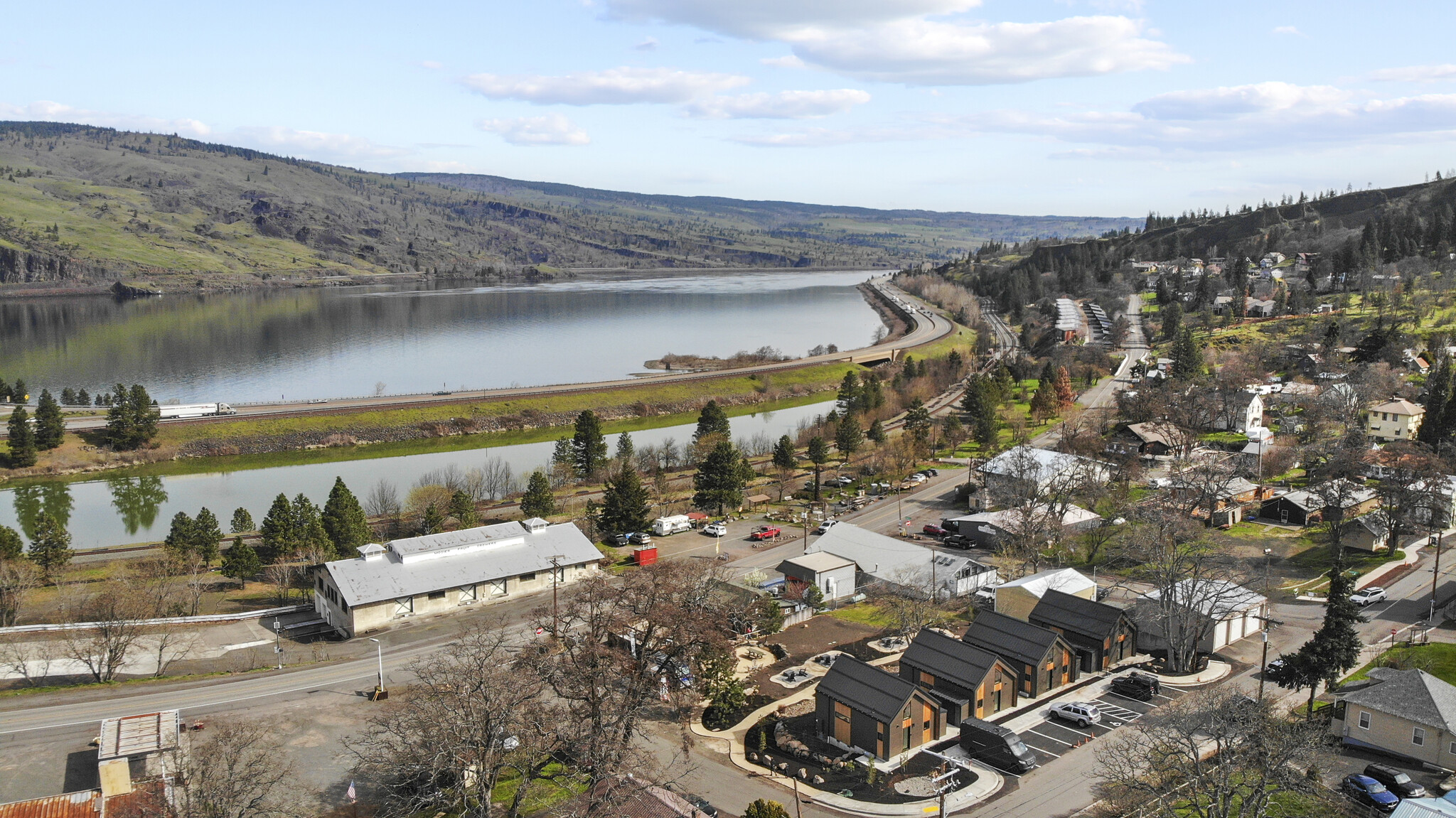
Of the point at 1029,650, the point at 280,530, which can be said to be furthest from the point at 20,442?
the point at 1029,650

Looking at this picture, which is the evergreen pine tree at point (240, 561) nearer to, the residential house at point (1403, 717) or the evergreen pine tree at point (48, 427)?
the evergreen pine tree at point (48, 427)

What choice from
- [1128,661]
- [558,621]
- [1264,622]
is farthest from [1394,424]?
[558,621]

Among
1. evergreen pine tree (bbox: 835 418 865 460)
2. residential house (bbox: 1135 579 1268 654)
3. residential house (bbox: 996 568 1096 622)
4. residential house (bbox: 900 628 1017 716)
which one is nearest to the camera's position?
residential house (bbox: 900 628 1017 716)

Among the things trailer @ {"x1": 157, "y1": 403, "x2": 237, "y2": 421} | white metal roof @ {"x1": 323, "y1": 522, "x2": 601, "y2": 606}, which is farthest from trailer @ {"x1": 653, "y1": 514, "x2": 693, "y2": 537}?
trailer @ {"x1": 157, "y1": 403, "x2": 237, "y2": 421}

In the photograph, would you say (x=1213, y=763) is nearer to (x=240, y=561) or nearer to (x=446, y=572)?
(x=446, y=572)

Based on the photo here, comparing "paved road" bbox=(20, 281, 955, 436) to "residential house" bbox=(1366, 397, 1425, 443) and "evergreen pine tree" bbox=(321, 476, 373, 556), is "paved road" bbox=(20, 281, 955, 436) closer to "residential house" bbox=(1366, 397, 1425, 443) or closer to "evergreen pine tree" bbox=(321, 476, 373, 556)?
"evergreen pine tree" bbox=(321, 476, 373, 556)

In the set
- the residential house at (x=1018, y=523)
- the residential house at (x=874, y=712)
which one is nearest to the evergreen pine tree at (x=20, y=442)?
the residential house at (x=874, y=712)
